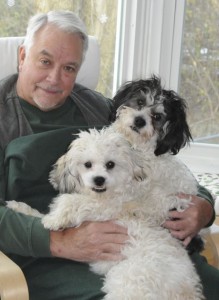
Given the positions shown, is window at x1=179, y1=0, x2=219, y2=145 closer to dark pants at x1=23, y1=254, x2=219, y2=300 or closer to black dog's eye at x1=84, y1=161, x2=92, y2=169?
dark pants at x1=23, y1=254, x2=219, y2=300

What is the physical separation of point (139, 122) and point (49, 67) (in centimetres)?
39

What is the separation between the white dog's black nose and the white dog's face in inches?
4.0

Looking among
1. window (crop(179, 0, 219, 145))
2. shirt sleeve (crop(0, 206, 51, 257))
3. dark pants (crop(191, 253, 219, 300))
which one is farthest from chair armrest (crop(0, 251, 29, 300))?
window (crop(179, 0, 219, 145))

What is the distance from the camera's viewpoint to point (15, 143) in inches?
69.6

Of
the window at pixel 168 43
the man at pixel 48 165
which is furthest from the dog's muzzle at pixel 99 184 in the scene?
the window at pixel 168 43

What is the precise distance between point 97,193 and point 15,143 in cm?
34

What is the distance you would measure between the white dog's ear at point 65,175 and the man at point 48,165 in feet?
0.21

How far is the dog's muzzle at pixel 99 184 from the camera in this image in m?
1.62

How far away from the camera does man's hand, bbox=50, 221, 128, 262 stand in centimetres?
164

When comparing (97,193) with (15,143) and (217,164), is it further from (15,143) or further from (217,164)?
(217,164)

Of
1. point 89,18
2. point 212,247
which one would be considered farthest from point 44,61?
point 89,18

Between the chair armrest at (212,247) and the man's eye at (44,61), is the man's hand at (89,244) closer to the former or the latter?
the chair armrest at (212,247)

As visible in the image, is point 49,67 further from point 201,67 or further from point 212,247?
point 201,67

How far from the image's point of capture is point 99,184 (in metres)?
1.63
